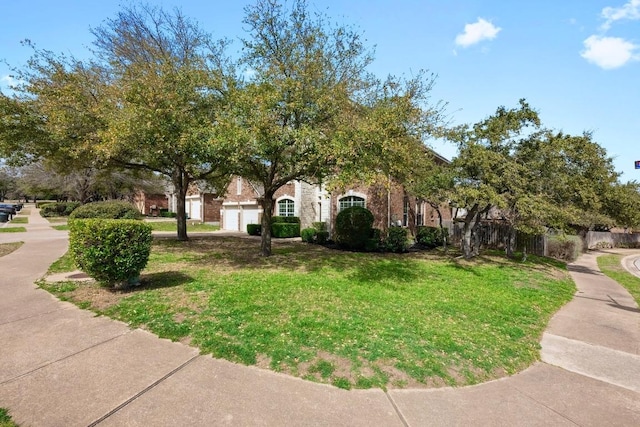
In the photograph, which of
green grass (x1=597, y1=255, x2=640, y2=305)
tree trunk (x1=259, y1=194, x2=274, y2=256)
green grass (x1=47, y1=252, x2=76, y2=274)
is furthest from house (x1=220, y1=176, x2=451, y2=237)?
green grass (x1=597, y1=255, x2=640, y2=305)

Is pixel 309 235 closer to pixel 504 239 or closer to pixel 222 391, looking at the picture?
pixel 504 239

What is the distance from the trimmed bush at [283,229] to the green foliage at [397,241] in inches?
276

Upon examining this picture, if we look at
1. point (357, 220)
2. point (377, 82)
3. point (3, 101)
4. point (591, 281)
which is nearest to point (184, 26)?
point (3, 101)

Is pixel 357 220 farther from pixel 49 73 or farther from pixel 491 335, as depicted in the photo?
pixel 49 73

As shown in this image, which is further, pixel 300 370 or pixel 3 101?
pixel 3 101

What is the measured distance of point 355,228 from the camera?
15789mm

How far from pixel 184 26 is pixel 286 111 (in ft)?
37.2

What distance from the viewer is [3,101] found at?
10.6 meters

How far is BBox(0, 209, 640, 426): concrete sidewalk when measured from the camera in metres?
2.96

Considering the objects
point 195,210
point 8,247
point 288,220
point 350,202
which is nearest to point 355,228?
point 350,202

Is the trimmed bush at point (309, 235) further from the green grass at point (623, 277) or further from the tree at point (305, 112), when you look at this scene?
the green grass at point (623, 277)

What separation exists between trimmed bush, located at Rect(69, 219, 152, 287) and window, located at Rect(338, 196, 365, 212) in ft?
45.9

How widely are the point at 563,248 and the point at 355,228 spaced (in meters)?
10.4

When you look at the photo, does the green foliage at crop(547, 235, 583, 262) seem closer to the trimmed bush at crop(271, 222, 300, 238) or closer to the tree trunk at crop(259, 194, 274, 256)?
the tree trunk at crop(259, 194, 274, 256)
